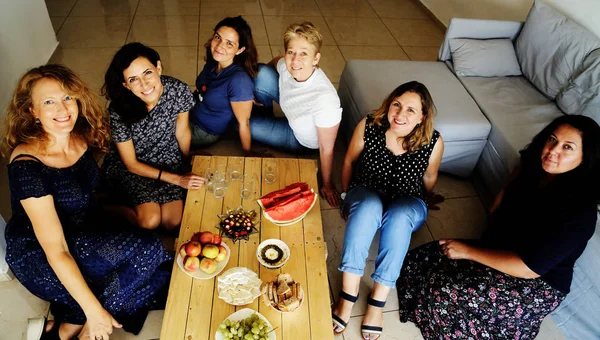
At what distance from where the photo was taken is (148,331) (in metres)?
2.03

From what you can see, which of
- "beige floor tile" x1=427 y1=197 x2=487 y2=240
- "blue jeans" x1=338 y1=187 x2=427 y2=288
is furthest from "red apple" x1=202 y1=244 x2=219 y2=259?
"beige floor tile" x1=427 y1=197 x2=487 y2=240

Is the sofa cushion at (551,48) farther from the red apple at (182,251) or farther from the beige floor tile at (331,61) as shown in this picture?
the red apple at (182,251)

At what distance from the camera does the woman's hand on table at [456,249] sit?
6.66 ft

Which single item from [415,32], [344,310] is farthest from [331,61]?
[344,310]

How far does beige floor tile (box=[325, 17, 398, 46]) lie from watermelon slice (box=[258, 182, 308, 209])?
2798mm

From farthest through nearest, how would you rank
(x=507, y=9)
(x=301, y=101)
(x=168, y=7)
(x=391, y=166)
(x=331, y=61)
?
1. (x=168, y=7)
2. (x=331, y=61)
3. (x=507, y=9)
4. (x=301, y=101)
5. (x=391, y=166)

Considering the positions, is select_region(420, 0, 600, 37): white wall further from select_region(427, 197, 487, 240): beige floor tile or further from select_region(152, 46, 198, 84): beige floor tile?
select_region(152, 46, 198, 84): beige floor tile

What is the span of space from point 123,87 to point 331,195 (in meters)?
1.38

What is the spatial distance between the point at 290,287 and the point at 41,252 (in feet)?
3.49

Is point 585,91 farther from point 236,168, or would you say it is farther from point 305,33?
point 236,168

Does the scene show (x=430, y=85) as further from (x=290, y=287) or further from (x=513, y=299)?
(x=290, y=287)

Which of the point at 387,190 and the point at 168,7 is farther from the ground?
the point at 387,190

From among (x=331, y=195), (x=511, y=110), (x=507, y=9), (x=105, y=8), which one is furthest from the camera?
(x=105, y=8)

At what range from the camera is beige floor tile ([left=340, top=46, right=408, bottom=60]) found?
4.32 m
